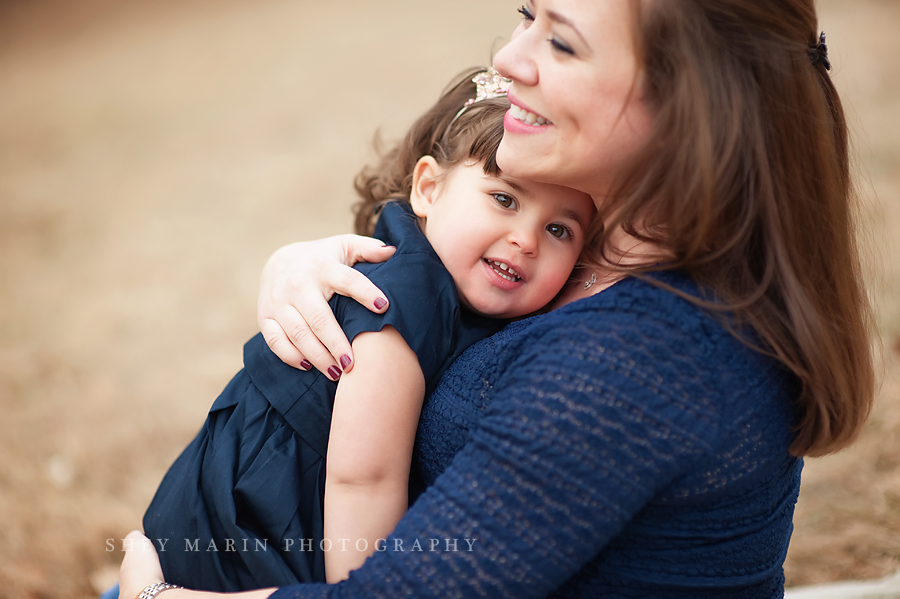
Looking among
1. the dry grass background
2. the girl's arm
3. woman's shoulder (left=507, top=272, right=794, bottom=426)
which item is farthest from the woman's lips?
the dry grass background

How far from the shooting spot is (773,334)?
1060mm

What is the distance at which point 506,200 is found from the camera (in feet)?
4.78

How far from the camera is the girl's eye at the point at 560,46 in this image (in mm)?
1130

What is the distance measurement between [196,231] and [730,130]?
5.40 metres

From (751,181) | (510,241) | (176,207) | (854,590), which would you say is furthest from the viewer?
(176,207)

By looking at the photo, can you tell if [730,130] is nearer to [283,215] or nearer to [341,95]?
[283,215]

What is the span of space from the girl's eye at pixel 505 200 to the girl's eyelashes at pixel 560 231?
0.30 feet

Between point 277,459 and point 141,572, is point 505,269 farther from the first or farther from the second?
point 141,572

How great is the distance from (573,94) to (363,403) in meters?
0.64

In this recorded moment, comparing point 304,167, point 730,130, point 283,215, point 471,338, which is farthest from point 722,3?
point 304,167

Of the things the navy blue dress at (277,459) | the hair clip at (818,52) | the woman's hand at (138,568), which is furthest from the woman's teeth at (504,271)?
the woman's hand at (138,568)

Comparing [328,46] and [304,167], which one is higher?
[328,46]

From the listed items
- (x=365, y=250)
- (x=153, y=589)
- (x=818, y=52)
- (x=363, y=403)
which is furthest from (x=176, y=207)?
(x=818, y=52)

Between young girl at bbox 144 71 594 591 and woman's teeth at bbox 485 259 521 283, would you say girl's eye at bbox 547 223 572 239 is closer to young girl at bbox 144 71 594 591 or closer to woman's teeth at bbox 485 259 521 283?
young girl at bbox 144 71 594 591
